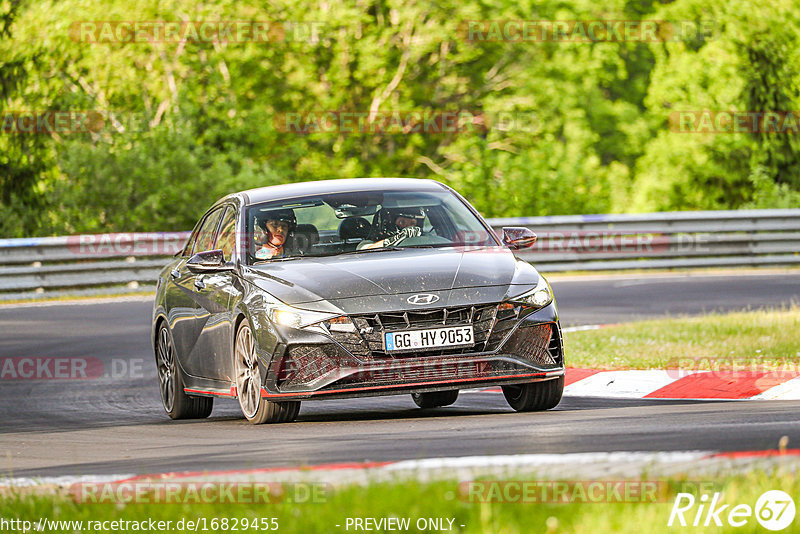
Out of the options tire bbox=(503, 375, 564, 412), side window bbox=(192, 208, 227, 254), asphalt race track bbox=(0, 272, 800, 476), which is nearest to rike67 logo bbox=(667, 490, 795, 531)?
asphalt race track bbox=(0, 272, 800, 476)

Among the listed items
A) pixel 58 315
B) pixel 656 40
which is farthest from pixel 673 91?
pixel 58 315

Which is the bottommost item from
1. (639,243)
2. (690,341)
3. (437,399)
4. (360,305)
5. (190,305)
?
(639,243)

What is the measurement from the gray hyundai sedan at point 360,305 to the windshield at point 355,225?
1 cm

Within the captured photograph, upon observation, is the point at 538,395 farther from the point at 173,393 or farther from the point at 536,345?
the point at 173,393

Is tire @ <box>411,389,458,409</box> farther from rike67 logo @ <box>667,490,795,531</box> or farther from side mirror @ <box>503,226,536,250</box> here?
rike67 logo @ <box>667,490,795,531</box>

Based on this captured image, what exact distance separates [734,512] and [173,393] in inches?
267

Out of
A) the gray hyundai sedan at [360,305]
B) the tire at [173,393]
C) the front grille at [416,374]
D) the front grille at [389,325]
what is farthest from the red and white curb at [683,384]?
the tire at [173,393]

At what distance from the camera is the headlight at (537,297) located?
358 inches

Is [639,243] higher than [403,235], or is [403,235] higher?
[403,235]

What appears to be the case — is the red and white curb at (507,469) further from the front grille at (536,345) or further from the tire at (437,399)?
the tire at (437,399)

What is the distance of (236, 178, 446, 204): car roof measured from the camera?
10.5m

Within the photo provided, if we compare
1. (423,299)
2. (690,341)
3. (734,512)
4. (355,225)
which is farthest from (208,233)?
(734,512)

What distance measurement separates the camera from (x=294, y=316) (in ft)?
29.2

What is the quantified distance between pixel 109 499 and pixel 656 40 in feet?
148
